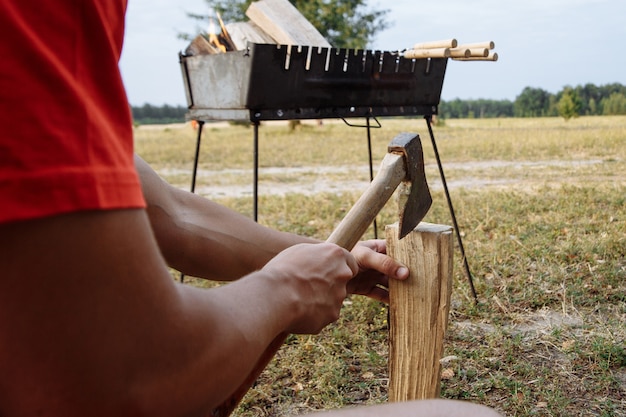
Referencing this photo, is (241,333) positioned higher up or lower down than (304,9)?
lower down

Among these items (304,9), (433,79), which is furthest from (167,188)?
(304,9)

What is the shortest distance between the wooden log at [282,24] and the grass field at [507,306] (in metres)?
Result: 1.56

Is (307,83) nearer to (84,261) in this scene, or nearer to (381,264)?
(381,264)

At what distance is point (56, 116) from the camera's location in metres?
0.68

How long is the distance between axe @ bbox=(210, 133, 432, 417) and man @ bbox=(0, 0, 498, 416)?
749 millimetres

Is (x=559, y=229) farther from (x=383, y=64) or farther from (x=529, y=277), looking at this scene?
(x=383, y=64)

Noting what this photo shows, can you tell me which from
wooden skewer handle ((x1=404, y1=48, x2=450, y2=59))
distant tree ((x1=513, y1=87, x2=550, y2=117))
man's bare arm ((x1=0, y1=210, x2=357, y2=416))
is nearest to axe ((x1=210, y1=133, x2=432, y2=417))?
man's bare arm ((x1=0, y1=210, x2=357, y2=416))

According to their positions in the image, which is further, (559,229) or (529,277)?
(559,229)

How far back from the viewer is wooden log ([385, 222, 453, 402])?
1832mm

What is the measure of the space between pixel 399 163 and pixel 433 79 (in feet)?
6.67

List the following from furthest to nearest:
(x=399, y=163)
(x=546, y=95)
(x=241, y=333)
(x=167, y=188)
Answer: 1. (x=546, y=95)
2. (x=399, y=163)
3. (x=167, y=188)
4. (x=241, y=333)

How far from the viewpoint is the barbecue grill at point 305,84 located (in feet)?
9.54

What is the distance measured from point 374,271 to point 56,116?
53.3 inches

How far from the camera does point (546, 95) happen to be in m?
28.5
